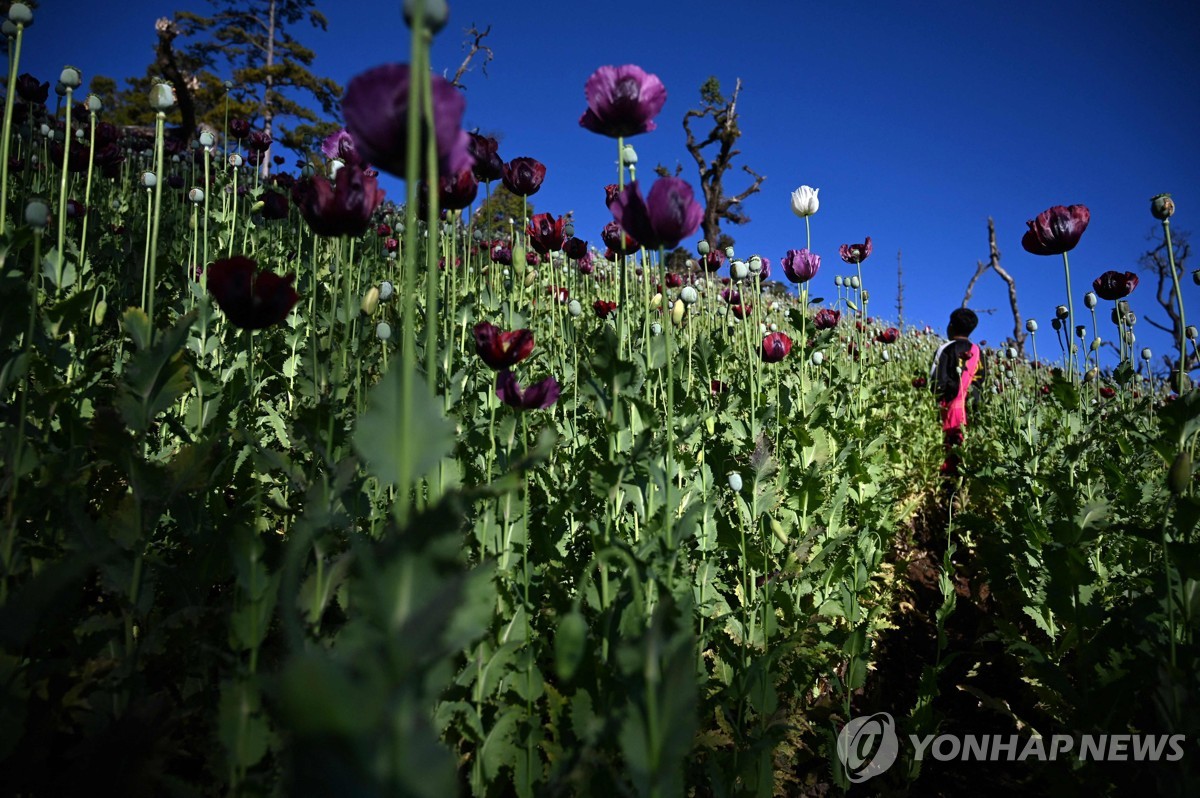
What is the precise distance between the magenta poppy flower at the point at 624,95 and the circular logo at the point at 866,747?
5.78 feet

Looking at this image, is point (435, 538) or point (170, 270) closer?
point (435, 538)

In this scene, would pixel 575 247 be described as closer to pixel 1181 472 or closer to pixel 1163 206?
pixel 1163 206

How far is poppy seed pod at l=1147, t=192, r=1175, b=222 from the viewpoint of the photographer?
187cm

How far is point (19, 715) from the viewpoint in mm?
840

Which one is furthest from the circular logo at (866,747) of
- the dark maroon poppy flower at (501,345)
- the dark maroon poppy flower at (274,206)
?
the dark maroon poppy flower at (274,206)

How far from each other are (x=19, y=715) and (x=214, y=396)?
0.82 metres

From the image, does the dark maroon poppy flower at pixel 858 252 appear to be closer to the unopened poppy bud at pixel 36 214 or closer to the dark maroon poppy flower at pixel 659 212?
the dark maroon poppy flower at pixel 659 212

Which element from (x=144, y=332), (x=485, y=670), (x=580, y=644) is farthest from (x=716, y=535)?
(x=144, y=332)

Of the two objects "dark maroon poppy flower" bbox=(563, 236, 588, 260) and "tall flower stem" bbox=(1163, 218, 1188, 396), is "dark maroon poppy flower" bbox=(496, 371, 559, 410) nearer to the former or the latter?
"tall flower stem" bbox=(1163, 218, 1188, 396)

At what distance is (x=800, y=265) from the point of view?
2926mm

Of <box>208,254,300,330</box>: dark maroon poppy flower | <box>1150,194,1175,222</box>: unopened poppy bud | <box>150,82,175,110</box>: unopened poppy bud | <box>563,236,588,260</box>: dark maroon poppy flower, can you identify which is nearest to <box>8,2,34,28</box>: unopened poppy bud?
<box>150,82,175,110</box>: unopened poppy bud

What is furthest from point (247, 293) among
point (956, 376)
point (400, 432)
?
point (956, 376)

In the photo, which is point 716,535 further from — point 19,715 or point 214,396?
point 19,715

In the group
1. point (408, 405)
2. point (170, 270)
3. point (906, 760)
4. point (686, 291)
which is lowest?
point (906, 760)
